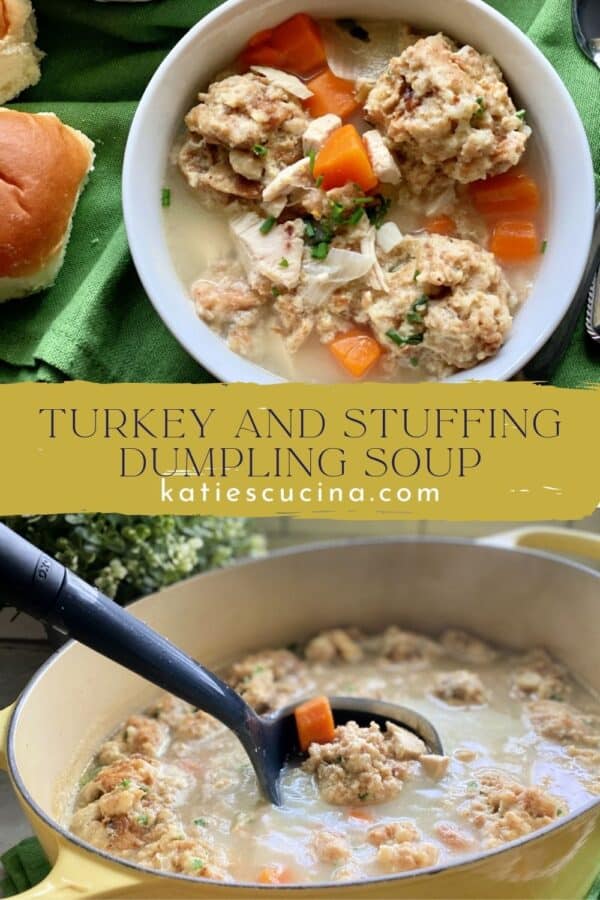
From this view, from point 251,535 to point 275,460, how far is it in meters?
0.64

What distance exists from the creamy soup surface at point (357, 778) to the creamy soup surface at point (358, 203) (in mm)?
451

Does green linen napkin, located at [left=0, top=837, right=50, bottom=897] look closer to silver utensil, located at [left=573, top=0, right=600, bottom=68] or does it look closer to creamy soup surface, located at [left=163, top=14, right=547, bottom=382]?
creamy soup surface, located at [left=163, top=14, right=547, bottom=382]

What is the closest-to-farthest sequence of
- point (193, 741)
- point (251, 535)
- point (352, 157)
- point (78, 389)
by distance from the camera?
point (352, 157), point (78, 389), point (193, 741), point (251, 535)

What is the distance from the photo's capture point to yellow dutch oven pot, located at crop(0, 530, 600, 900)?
105cm

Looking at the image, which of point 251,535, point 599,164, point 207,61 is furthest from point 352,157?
point 251,535

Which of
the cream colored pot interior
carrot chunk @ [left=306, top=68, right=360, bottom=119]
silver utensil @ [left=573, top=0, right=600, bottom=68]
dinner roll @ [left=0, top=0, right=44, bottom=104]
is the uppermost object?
silver utensil @ [left=573, top=0, right=600, bottom=68]

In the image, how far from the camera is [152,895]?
92 cm

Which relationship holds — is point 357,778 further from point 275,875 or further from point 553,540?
point 553,540

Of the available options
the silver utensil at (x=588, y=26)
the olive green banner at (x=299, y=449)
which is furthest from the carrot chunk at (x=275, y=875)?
the silver utensil at (x=588, y=26)

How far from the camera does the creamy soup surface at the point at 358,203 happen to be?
1040mm

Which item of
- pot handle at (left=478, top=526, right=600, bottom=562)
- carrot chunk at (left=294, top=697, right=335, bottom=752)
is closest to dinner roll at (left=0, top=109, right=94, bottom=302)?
carrot chunk at (left=294, top=697, right=335, bottom=752)

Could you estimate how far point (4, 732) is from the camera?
3.67ft

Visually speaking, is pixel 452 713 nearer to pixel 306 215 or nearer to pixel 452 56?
pixel 306 215

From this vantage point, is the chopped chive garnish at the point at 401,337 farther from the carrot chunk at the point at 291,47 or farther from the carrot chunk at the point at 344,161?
the carrot chunk at the point at 291,47
